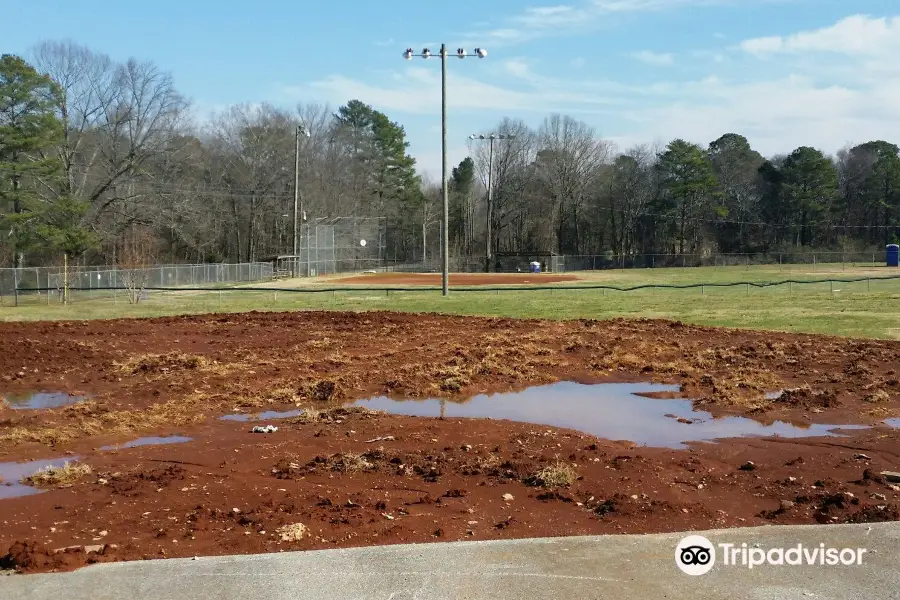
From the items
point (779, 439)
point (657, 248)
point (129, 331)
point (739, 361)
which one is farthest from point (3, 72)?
point (657, 248)

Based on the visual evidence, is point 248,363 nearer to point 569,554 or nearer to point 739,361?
point 739,361

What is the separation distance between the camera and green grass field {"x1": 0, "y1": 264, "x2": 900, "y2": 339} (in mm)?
25641

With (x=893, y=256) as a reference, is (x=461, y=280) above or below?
below

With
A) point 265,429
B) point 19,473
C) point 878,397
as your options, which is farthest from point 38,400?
point 878,397

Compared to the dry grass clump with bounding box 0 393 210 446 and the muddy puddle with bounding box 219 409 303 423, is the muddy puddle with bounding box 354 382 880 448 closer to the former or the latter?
the muddy puddle with bounding box 219 409 303 423

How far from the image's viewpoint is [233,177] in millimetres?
82188

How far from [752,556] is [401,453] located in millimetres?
4804

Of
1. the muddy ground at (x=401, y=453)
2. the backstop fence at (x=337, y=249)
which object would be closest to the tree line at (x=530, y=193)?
the backstop fence at (x=337, y=249)

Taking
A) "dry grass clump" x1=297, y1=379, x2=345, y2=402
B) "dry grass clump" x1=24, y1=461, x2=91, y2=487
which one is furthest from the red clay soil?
"dry grass clump" x1=24, y1=461, x2=91, y2=487

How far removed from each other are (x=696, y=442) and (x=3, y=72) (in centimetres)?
5010

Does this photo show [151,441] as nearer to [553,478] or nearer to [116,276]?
[553,478]

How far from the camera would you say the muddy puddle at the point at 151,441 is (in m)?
10.6

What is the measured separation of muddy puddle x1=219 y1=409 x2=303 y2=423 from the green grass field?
15.9 metres

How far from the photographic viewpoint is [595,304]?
33.5 meters
